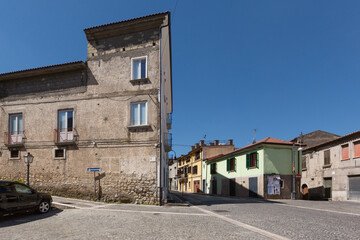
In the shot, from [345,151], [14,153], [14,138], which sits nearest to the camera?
[14,153]

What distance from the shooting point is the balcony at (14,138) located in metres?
15.6

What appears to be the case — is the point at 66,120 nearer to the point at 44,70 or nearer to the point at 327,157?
the point at 44,70

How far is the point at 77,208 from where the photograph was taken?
11391 mm

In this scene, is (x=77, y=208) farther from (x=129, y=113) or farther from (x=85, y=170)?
(x=129, y=113)

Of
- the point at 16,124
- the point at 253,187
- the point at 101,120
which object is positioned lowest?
the point at 253,187

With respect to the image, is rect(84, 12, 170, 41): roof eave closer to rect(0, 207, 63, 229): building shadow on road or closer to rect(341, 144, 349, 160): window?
rect(0, 207, 63, 229): building shadow on road

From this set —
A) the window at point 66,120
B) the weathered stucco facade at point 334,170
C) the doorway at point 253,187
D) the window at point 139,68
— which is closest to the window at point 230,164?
the doorway at point 253,187

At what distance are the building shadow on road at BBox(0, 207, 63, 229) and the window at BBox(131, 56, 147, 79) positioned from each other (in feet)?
26.7

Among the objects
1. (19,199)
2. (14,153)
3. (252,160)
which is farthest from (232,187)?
(19,199)

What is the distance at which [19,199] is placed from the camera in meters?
9.27

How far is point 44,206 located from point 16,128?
8358 mm

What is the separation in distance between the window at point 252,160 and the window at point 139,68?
1454 cm

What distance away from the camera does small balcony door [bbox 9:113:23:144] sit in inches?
627

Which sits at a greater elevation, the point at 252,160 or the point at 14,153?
the point at 14,153
